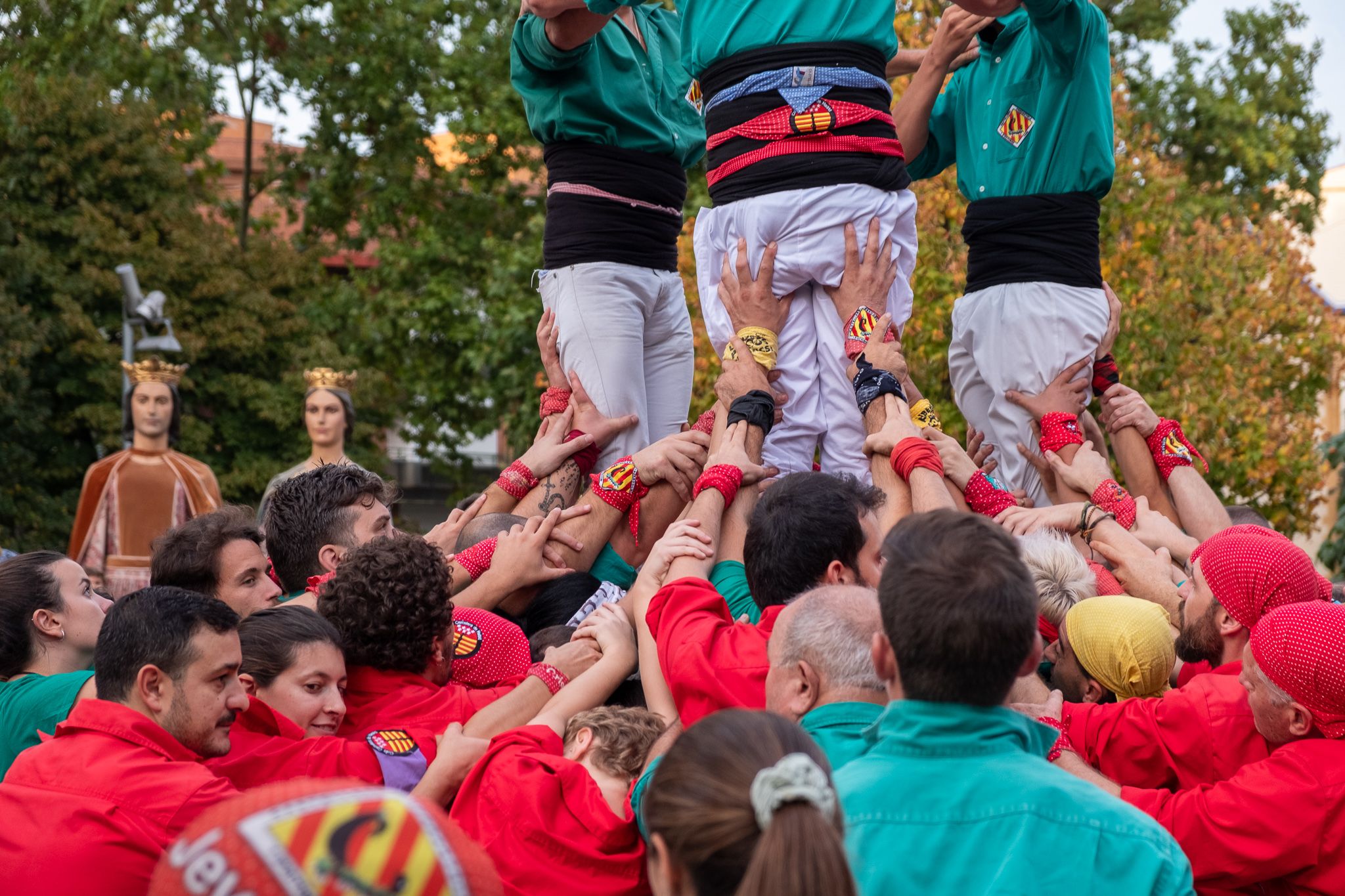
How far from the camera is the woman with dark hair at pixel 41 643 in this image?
10.6 ft

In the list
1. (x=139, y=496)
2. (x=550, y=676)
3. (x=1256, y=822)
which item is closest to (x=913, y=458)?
(x=550, y=676)

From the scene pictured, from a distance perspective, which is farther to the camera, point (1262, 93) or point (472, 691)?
point (1262, 93)

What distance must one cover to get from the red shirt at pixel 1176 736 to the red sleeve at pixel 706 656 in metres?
0.73

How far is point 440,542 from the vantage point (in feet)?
15.8

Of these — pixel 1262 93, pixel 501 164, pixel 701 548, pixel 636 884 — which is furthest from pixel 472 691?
pixel 1262 93

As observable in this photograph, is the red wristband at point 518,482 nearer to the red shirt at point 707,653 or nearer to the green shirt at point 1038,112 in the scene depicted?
the red shirt at point 707,653

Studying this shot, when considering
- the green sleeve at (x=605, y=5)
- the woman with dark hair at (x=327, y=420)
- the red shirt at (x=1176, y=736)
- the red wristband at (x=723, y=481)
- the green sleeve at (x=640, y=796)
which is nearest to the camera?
the green sleeve at (x=640, y=796)

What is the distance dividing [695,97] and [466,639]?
2.42 meters

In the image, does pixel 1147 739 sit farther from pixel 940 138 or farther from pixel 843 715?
pixel 940 138

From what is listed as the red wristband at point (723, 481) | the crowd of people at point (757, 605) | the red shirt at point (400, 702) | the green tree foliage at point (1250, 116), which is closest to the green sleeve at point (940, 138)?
the crowd of people at point (757, 605)

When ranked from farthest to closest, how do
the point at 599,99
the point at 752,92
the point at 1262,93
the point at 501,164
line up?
1. the point at 1262,93
2. the point at 501,164
3. the point at 599,99
4. the point at 752,92

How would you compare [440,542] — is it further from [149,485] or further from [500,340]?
[500,340]

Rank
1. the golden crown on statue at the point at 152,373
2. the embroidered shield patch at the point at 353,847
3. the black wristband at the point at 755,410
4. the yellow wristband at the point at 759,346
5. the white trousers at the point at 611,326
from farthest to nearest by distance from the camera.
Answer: the golden crown on statue at the point at 152,373 < the white trousers at the point at 611,326 < the yellow wristband at the point at 759,346 < the black wristband at the point at 755,410 < the embroidered shield patch at the point at 353,847

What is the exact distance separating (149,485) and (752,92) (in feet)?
18.3
